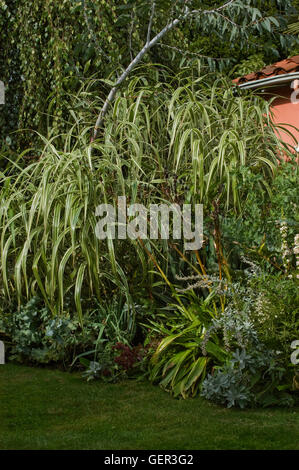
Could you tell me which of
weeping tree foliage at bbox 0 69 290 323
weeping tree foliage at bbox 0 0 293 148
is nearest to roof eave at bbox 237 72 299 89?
weeping tree foliage at bbox 0 0 293 148

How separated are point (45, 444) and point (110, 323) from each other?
1.54 metres

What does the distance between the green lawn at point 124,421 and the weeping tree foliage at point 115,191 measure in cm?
61

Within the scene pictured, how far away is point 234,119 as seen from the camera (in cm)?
557

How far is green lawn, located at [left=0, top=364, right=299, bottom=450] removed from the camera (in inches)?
123

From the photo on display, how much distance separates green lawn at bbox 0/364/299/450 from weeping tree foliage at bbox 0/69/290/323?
61 cm

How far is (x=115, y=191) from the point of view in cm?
497

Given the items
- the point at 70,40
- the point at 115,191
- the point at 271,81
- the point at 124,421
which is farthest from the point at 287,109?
the point at 124,421

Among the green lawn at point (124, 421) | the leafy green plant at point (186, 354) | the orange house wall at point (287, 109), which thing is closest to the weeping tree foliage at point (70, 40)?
the orange house wall at point (287, 109)

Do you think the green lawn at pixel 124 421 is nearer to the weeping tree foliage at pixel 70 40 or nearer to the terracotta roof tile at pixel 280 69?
the weeping tree foliage at pixel 70 40

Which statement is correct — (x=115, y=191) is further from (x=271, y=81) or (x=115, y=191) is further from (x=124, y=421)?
(x=271, y=81)

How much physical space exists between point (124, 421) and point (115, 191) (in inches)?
78.1

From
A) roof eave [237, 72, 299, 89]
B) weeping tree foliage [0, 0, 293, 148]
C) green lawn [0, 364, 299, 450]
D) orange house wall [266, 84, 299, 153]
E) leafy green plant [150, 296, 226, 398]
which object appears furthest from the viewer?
orange house wall [266, 84, 299, 153]

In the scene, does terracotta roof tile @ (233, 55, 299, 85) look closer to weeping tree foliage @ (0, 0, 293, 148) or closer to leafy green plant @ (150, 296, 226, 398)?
weeping tree foliage @ (0, 0, 293, 148)

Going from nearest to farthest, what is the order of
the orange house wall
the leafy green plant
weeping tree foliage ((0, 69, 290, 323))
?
the leafy green plant, weeping tree foliage ((0, 69, 290, 323)), the orange house wall
